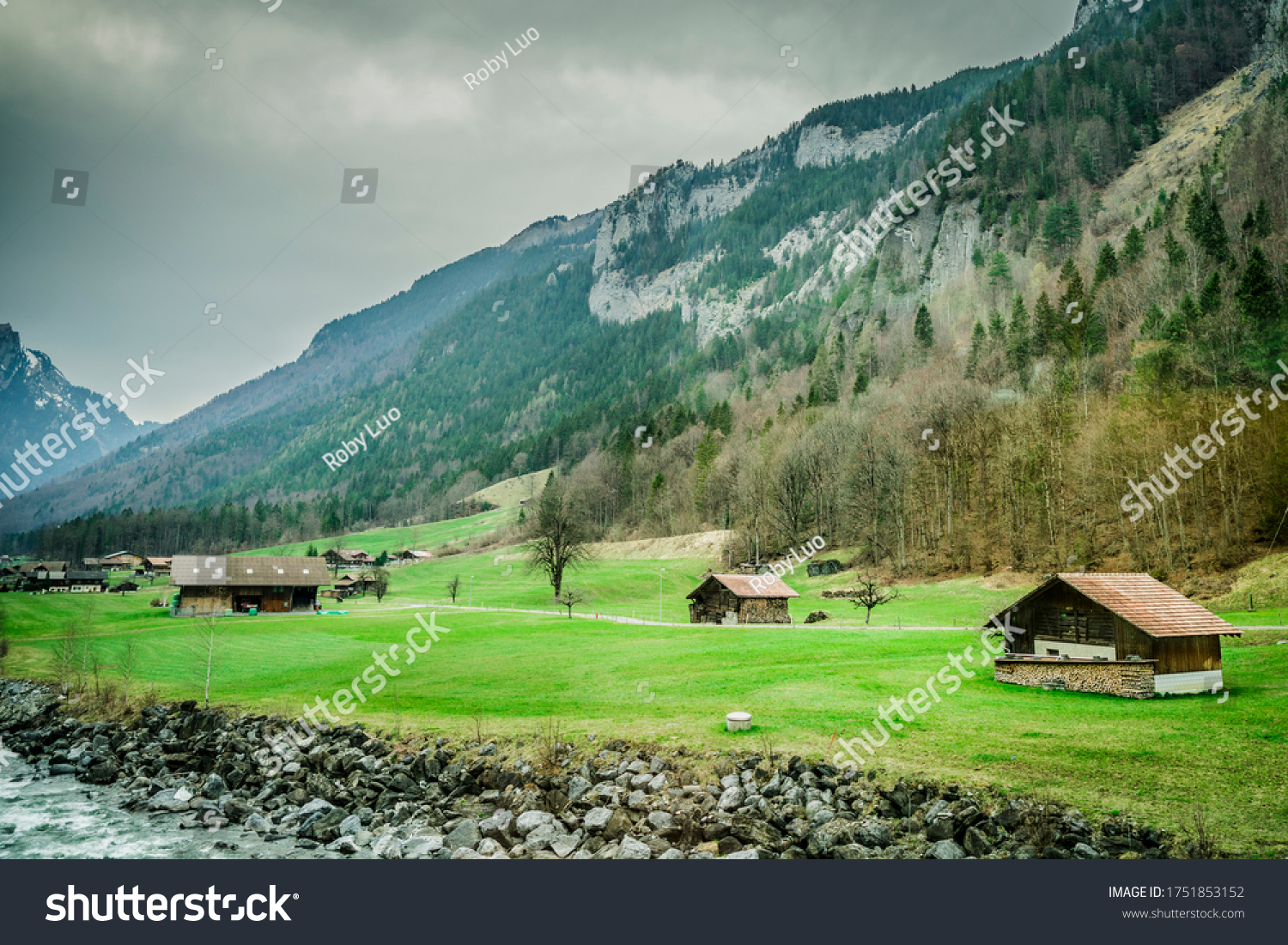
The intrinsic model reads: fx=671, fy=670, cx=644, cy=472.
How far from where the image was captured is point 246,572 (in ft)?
239

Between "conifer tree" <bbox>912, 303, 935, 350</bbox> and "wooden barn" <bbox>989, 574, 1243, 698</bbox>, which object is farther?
"conifer tree" <bbox>912, 303, 935, 350</bbox>

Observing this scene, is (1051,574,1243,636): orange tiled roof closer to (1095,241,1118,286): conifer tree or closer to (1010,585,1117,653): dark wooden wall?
(1010,585,1117,653): dark wooden wall

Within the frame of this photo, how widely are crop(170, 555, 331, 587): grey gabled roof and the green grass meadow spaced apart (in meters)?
8.39

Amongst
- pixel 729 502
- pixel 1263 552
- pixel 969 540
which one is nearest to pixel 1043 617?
pixel 1263 552

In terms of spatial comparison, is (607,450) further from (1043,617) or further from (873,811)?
(873,811)

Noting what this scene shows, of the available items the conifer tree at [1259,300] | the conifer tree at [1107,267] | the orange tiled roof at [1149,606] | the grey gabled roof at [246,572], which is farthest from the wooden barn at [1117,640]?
the conifer tree at [1107,267]

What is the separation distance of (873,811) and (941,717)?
27.0 ft

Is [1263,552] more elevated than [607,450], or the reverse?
[607,450]

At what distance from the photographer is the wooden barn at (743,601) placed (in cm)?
5494

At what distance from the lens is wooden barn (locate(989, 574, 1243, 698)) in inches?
914

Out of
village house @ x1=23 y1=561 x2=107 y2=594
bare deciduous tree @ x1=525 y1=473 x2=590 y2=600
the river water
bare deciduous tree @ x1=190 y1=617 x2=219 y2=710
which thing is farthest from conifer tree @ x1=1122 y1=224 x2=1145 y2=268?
village house @ x1=23 y1=561 x2=107 y2=594

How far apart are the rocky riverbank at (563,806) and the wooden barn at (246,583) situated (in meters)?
50.8

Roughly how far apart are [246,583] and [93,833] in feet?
202

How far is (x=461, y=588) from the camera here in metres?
95.5
